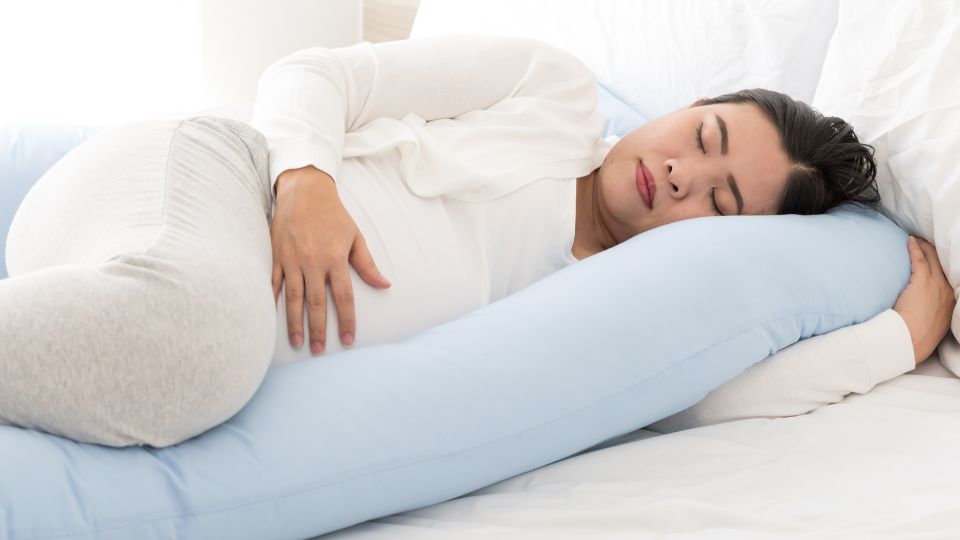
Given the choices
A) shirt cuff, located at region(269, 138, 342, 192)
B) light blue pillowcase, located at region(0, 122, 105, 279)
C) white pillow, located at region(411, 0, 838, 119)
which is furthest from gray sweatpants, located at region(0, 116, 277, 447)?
white pillow, located at region(411, 0, 838, 119)

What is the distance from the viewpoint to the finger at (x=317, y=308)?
40.8 inches

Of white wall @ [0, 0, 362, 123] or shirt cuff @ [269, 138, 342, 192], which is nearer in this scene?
shirt cuff @ [269, 138, 342, 192]

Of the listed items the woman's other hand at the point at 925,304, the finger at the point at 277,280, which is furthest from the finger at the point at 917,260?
the finger at the point at 277,280

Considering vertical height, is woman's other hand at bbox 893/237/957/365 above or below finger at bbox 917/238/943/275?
below

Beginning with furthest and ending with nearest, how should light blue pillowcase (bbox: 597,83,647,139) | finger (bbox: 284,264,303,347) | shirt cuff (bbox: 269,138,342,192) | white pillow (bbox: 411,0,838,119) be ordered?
light blue pillowcase (bbox: 597,83,647,139) < white pillow (bbox: 411,0,838,119) < shirt cuff (bbox: 269,138,342,192) < finger (bbox: 284,264,303,347)

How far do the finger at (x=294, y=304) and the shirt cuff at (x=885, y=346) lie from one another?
64 centimetres

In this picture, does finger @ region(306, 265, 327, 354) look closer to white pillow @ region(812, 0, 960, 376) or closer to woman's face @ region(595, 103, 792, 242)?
woman's face @ region(595, 103, 792, 242)

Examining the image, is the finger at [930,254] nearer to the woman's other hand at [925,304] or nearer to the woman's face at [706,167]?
the woman's other hand at [925,304]

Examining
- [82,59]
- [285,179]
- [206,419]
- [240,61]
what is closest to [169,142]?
[285,179]

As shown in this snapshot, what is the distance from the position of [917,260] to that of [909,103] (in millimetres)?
209

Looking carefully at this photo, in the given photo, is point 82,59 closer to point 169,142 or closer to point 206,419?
point 169,142

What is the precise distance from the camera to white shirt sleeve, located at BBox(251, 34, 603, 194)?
4.00ft

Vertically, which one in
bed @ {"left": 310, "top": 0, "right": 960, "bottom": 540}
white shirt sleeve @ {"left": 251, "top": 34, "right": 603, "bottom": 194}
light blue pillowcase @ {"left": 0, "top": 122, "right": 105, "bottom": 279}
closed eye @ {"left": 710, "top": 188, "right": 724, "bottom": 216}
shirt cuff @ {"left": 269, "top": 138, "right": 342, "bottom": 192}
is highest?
white shirt sleeve @ {"left": 251, "top": 34, "right": 603, "bottom": 194}

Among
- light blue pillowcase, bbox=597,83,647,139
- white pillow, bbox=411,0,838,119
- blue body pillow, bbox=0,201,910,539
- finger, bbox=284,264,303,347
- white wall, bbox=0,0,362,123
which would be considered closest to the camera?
blue body pillow, bbox=0,201,910,539
